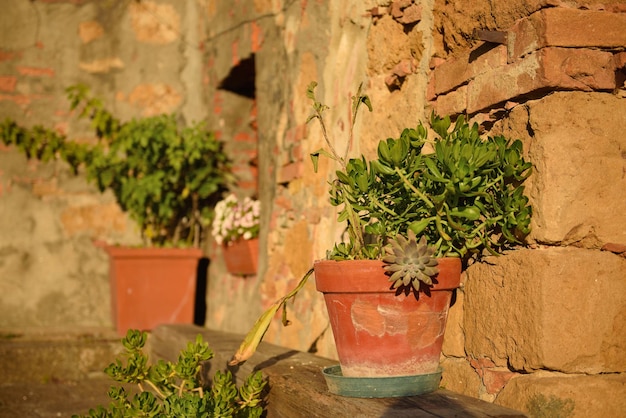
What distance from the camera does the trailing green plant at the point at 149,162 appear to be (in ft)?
16.7

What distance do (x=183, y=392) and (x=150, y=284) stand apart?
2715 millimetres

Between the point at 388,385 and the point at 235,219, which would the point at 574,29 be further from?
the point at 235,219

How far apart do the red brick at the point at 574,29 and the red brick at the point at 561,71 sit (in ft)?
0.07

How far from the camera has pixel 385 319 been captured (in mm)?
2029

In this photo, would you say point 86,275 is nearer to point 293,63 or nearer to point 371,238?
point 293,63

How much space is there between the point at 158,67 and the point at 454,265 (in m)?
4.01

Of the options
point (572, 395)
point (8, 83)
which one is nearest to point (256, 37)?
point (8, 83)

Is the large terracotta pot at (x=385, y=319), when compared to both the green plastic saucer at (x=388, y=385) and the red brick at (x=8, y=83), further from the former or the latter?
the red brick at (x=8, y=83)

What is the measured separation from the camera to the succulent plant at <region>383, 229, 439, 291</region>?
1945 mm

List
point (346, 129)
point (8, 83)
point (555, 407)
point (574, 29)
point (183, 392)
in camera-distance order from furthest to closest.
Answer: point (8, 83), point (346, 129), point (183, 392), point (574, 29), point (555, 407)

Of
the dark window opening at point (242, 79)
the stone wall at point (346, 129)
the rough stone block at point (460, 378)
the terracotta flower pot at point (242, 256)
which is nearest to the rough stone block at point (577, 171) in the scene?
the stone wall at point (346, 129)

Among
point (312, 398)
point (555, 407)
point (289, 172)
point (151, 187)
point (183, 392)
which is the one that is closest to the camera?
point (555, 407)

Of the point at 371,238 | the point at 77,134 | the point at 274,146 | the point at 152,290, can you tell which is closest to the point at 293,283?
the point at 274,146

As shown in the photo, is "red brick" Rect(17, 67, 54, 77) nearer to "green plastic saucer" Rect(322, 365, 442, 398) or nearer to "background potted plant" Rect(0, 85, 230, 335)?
"background potted plant" Rect(0, 85, 230, 335)
